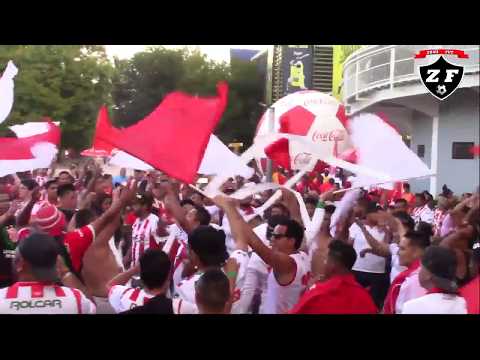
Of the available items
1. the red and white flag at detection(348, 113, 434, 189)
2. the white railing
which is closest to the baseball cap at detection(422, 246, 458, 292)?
the red and white flag at detection(348, 113, 434, 189)

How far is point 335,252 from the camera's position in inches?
164

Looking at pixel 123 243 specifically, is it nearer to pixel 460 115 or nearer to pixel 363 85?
pixel 460 115

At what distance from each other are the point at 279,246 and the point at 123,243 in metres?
2.86

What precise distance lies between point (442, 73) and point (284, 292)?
32.9 ft

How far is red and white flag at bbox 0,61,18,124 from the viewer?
533cm

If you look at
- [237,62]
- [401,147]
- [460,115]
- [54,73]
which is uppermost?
[237,62]

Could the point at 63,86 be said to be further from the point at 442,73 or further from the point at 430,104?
the point at 442,73

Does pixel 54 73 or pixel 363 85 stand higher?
pixel 54 73

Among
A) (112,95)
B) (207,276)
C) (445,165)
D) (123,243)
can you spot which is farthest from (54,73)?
(207,276)

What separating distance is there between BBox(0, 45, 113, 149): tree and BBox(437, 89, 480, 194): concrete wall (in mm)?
14601

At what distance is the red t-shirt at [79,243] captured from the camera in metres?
4.91

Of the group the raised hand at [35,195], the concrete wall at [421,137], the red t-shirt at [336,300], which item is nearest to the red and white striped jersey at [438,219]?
the red t-shirt at [336,300]

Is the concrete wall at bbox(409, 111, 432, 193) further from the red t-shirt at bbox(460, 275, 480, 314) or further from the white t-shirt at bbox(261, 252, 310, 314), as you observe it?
the red t-shirt at bbox(460, 275, 480, 314)

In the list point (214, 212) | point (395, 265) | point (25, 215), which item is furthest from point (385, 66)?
point (25, 215)
